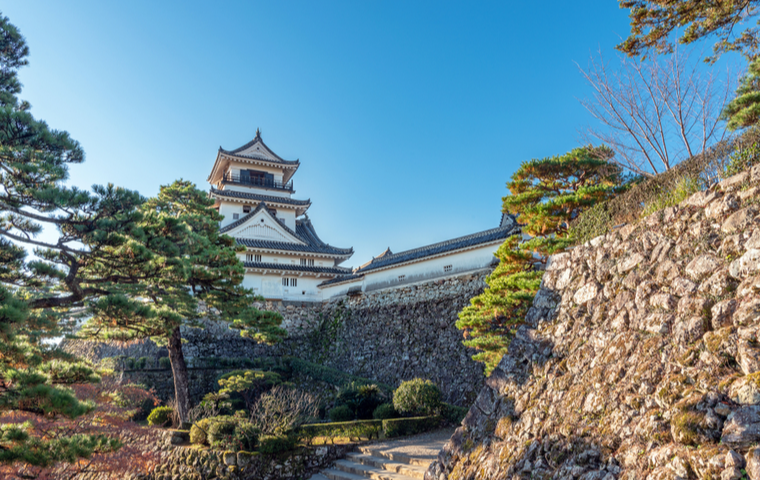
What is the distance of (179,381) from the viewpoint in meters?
12.8

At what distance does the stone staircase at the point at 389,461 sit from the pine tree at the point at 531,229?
2.34 meters

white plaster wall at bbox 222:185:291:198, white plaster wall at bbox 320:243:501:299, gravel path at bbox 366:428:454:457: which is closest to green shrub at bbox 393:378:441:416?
gravel path at bbox 366:428:454:457

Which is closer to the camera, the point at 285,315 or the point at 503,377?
the point at 503,377

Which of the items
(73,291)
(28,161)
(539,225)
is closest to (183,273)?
(73,291)

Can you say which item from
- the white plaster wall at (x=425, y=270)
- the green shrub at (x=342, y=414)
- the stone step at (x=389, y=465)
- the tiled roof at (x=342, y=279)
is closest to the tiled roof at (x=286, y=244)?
the tiled roof at (x=342, y=279)

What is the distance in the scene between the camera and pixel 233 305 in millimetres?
13117

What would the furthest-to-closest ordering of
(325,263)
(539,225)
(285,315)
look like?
(325,263) → (285,315) → (539,225)

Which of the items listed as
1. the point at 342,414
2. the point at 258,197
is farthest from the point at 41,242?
the point at 258,197

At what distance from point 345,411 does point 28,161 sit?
9.36 m

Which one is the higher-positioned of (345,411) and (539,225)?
(539,225)

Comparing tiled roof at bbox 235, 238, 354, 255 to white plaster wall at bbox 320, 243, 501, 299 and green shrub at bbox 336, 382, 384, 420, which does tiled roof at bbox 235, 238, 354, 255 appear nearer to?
white plaster wall at bbox 320, 243, 501, 299

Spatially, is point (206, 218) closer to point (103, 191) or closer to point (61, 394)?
point (103, 191)

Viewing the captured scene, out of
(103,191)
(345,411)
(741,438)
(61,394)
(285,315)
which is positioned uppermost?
(103,191)

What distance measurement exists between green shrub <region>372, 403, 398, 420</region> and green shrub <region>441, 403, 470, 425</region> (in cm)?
138
